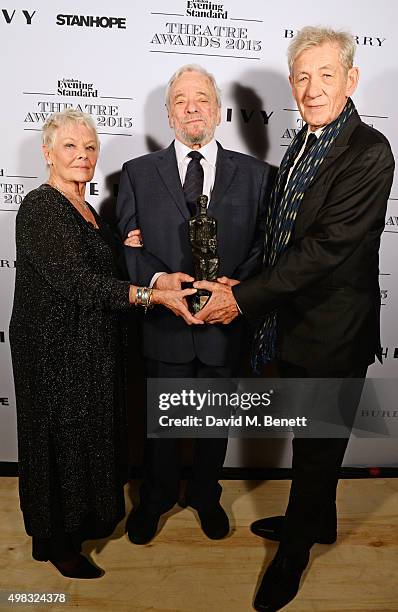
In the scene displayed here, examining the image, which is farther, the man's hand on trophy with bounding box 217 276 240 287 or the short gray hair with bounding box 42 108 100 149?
the man's hand on trophy with bounding box 217 276 240 287

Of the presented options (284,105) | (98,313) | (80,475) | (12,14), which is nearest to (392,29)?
(284,105)

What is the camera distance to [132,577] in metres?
1.65

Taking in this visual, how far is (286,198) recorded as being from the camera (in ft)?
4.81

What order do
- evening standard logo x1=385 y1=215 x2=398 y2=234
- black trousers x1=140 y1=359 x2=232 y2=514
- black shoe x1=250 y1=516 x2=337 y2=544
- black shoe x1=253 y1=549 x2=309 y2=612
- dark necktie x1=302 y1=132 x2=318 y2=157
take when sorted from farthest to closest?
1. evening standard logo x1=385 y1=215 x2=398 y2=234
2. black shoe x1=250 y1=516 x2=337 y2=544
3. black trousers x1=140 y1=359 x2=232 y2=514
4. black shoe x1=253 y1=549 x2=309 y2=612
5. dark necktie x1=302 y1=132 x2=318 y2=157

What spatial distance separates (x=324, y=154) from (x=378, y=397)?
3.92 feet

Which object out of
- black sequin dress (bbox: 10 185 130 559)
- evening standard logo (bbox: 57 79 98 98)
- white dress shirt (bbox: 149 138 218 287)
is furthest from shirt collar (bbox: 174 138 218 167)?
evening standard logo (bbox: 57 79 98 98)

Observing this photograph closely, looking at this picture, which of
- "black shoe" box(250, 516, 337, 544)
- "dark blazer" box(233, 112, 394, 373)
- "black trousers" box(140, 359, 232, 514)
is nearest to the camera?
"dark blazer" box(233, 112, 394, 373)

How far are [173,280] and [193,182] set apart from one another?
0.31m

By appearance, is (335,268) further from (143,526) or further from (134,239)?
(143,526)

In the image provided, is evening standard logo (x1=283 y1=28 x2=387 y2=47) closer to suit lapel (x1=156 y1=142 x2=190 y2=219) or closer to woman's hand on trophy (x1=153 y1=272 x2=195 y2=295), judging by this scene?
suit lapel (x1=156 y1=142 x2=190 y2=219)

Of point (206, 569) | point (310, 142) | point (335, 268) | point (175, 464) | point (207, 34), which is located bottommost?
point (206, 569)

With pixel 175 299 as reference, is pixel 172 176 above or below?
above

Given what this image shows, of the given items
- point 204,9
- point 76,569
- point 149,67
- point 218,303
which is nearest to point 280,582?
point 76,569

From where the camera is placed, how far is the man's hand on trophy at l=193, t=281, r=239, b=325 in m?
1.48
